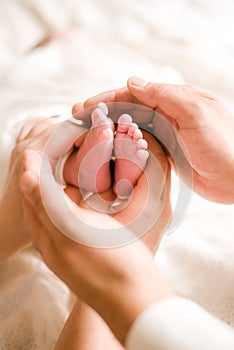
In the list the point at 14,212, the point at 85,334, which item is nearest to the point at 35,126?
the point at 14,212

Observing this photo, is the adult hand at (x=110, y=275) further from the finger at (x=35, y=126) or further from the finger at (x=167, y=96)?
the finger at (x=35, y=126)

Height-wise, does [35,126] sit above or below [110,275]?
below

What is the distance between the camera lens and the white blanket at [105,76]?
851 mm

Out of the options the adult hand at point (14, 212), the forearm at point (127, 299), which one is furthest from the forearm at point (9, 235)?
the forearm at point (127, 299)

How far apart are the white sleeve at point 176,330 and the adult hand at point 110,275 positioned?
0.01 meters

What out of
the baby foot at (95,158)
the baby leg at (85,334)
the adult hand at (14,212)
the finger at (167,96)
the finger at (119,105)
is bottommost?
the baby leg at (85,334)

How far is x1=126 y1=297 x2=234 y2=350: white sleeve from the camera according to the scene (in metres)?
0.47

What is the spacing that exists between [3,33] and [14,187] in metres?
0.76

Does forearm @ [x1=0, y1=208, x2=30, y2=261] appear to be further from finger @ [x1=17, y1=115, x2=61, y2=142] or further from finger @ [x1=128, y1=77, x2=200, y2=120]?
finger @ [x1=128, y1=77, x2=200, y2=120]

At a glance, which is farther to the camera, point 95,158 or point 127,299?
point 95,158

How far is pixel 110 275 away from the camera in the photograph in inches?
20.4

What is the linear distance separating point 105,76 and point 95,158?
50cm

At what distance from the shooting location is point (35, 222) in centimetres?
60

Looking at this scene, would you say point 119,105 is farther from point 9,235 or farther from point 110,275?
point 110,275
